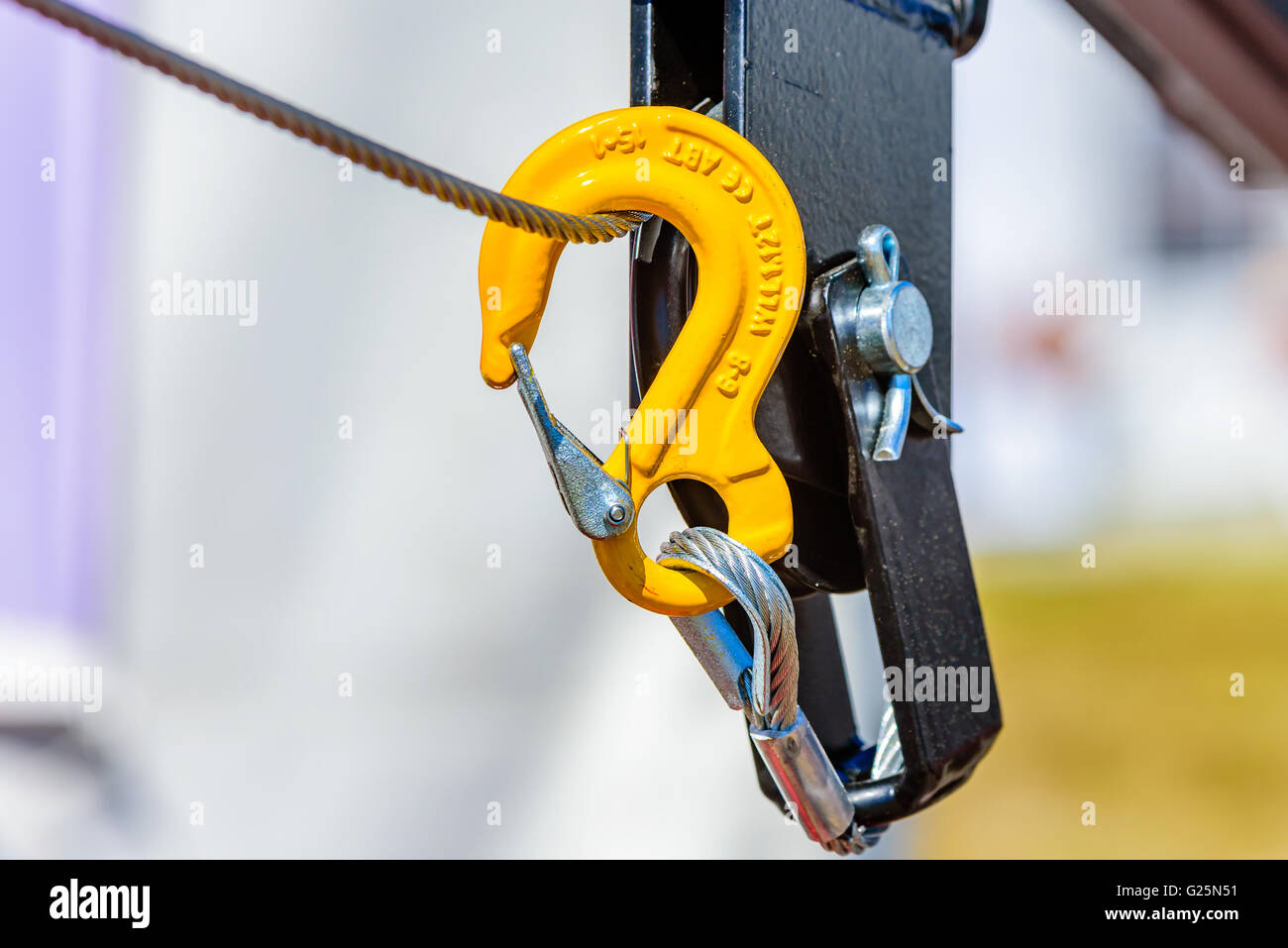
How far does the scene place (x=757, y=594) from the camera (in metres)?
0.33

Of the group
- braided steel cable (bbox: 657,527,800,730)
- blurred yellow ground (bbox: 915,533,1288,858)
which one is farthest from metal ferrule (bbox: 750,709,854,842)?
blurred yellow ground (bbox: 915,533,1288,858)

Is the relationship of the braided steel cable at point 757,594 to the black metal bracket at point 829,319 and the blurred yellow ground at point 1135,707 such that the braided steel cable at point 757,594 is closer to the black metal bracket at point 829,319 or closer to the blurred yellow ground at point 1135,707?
the black metal bracket at point 829,319

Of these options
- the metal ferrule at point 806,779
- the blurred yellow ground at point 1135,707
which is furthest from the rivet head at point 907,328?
the blurred yellow ground at point 1135,707

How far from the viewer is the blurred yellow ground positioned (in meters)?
1.25

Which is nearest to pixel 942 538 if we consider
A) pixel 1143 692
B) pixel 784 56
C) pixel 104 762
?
pixel 784 56

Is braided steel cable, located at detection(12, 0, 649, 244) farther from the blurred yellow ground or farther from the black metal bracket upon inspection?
the blurred yellow ground

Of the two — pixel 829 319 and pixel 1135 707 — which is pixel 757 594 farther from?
pixel 1135 707

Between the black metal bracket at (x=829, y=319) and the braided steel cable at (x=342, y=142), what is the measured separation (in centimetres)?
5

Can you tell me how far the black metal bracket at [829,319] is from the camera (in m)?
0.36

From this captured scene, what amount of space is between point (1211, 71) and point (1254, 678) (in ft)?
4.12

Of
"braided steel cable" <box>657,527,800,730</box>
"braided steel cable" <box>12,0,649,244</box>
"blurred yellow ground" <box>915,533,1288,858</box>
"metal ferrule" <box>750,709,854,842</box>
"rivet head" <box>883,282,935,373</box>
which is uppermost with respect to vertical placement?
"braided steel cable" <box>12,0,649,244</box>

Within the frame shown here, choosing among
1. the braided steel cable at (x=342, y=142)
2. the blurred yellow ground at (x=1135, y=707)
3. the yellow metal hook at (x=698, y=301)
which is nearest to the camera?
the braided steel cable at (x=342, y=142)

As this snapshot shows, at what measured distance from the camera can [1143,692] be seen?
1539 mm

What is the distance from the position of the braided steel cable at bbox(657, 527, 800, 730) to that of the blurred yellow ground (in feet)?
2.84
